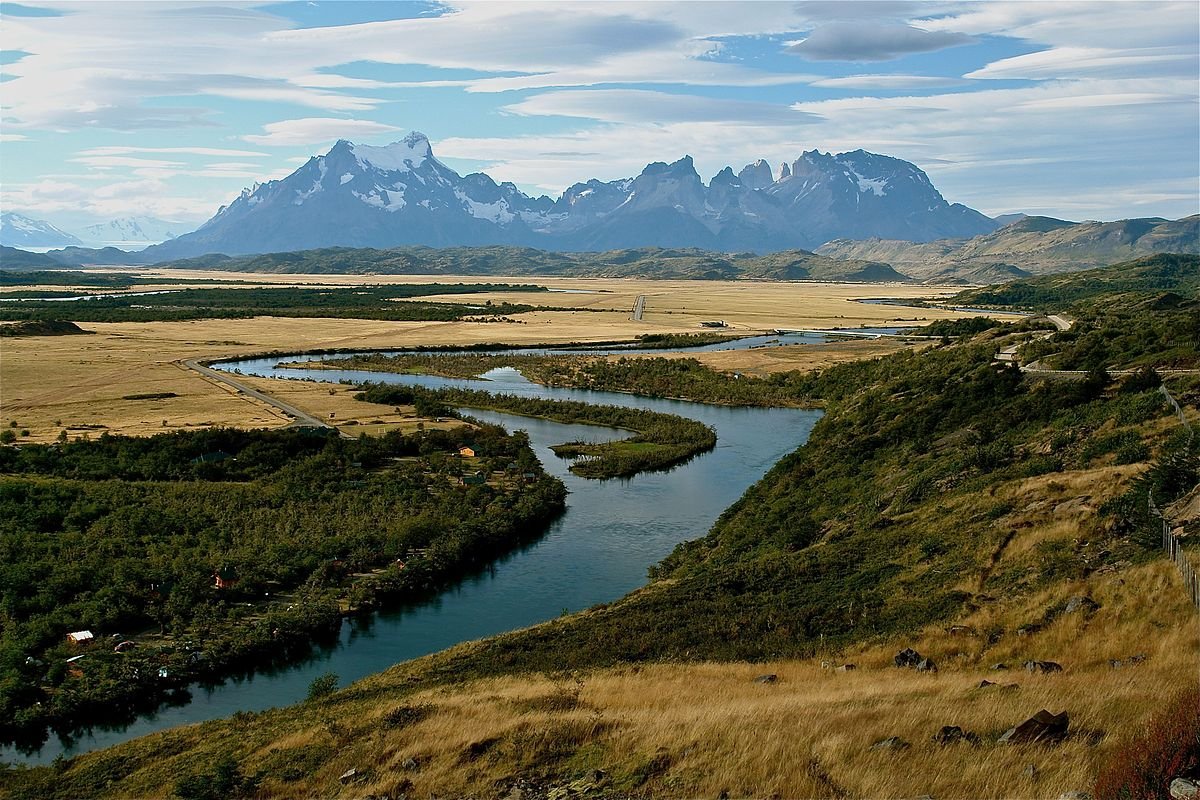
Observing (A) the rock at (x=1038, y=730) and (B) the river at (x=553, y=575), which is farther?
(B) the river at (x=553, y=575)

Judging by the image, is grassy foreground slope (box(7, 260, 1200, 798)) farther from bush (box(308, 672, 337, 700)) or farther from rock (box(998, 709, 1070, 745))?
bush (box(308, 672, 337, 700))

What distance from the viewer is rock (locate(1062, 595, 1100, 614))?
68.0 ft

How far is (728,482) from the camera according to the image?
176 ft

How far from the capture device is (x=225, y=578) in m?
35.8

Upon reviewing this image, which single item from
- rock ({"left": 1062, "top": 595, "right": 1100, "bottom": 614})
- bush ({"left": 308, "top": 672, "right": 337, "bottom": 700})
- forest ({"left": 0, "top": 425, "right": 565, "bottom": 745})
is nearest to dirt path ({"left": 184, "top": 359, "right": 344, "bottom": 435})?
forest ({"left": 0, "top": 425, "right": 565, "bottom": 745})

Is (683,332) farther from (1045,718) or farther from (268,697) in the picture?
(1045,718)

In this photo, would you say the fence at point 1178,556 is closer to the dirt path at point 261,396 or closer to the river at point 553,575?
the river at point 553,575

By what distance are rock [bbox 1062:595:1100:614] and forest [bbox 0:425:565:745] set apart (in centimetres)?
2405

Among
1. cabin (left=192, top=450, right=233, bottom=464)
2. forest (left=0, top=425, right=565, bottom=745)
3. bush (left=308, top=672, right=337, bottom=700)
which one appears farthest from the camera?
cabin (left=192, top=450, right=233, bottom=464)

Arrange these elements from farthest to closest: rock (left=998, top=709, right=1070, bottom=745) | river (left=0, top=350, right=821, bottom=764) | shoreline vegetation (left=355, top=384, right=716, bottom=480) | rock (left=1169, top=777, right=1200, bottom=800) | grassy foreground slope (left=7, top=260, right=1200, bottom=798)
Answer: shoreline vegetation (left=355, top=384, right=716, bottom=480), river (left=0, top=350, right=821, bottom=764), grassy foreground slope (left=7, top=260, right=1200, bottom=798), rock (left=998, top=709, right=1070, bottom=745), rock (left=1169, top=777, right=1200, bottom=800)

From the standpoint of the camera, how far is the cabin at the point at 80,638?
Result: 101 feet

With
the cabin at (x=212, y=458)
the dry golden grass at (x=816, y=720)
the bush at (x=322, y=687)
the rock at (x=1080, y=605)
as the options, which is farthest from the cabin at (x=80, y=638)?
the rock at (x=1080, y=605)

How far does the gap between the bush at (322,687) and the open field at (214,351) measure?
134ft

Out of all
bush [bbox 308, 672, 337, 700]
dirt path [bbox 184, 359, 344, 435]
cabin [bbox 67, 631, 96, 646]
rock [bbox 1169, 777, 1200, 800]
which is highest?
rock [bbox 1169, 777, 1200, 800]
